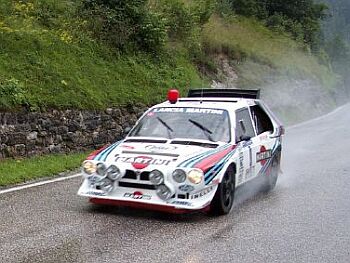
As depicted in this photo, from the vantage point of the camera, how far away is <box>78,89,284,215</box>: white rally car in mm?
7270

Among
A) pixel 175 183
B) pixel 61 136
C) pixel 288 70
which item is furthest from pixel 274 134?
pixel 288 70

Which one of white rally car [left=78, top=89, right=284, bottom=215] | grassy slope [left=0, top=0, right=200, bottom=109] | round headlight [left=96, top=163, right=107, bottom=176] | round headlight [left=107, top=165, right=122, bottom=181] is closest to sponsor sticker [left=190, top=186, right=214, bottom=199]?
white rally car [left=78, top=89, right=284, bottom=215]

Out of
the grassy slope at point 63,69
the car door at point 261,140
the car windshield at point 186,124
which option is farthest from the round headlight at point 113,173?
the grassy slope at point 63,69

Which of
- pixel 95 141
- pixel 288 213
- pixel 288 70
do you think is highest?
pixel 288 213

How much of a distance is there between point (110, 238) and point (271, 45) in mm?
30553

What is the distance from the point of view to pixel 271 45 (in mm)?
35719

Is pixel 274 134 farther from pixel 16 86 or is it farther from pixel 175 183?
pixel 16 86

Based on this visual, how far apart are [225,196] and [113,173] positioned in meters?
1.54

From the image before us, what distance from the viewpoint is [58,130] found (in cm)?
1303

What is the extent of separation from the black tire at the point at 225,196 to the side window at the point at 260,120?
1.67 m

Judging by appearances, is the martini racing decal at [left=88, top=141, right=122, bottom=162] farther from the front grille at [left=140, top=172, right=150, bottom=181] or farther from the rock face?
the rock face

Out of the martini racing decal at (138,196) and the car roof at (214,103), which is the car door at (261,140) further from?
the martini racing decal at (138,196)

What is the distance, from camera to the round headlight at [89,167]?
25.0 feet

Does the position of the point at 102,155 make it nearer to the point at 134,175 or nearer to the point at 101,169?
the point at 101,169
